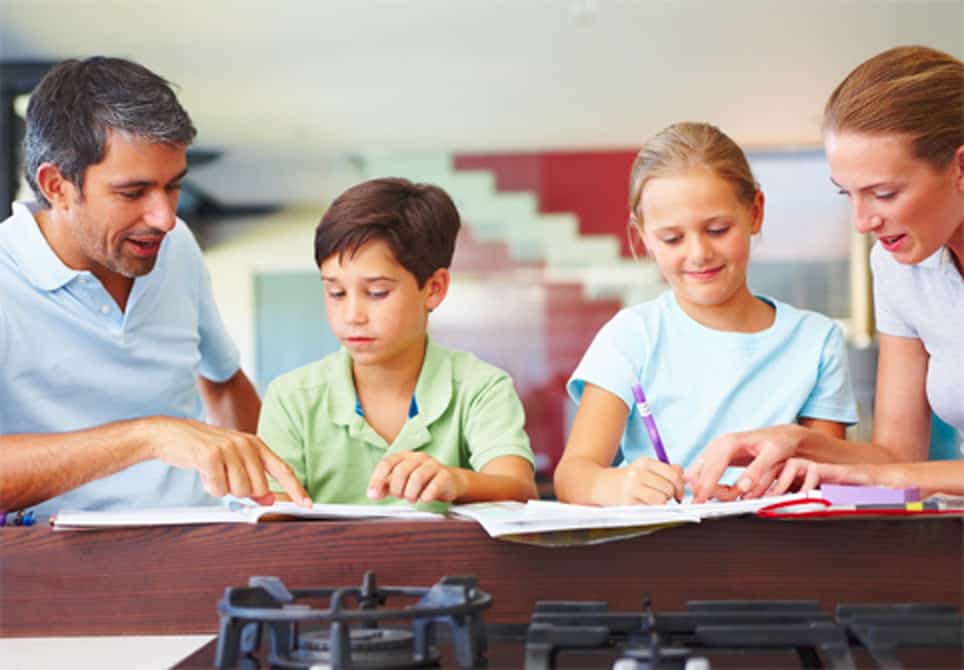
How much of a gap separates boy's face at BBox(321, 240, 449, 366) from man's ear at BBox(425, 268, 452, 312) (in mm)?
38

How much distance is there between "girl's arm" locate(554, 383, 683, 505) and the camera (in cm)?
115

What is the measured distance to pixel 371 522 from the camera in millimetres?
965

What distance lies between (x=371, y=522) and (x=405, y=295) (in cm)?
61

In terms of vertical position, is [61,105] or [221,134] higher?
[221,134]

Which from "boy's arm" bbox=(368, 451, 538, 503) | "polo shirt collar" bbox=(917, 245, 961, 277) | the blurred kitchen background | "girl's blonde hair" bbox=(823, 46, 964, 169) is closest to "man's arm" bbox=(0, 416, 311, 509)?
"boy's arm" bbox=(368, 451, 538, 503)

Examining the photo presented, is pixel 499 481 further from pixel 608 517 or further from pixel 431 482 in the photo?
pixel 608 517

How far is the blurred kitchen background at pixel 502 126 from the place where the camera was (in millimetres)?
4570

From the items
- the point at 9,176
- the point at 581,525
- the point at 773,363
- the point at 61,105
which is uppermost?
the point at 9,176

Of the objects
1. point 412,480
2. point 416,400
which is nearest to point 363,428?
point 416,400

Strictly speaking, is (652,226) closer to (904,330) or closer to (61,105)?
(904,330)

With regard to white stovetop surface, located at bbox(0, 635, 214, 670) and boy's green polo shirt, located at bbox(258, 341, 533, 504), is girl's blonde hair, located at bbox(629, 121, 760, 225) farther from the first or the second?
white stovetop surface, located at bbox(0, 635, 214, 670)

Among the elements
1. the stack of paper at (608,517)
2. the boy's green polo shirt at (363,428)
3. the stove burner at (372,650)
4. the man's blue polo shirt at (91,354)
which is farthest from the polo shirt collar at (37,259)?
the stove burner at (372,650)

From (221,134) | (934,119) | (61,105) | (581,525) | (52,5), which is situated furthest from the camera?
(221,134)

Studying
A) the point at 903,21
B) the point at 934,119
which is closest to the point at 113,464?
the point at 934,119
